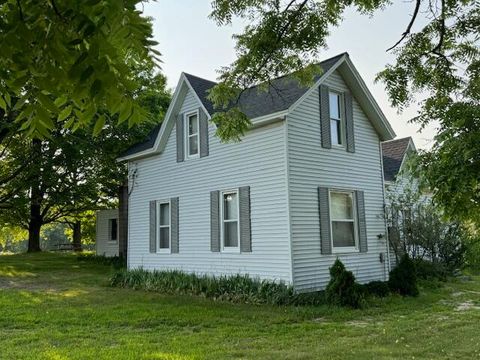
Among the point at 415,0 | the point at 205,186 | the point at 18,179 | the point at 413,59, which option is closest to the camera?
Result: the point at 415,0

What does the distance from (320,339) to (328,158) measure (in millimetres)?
6470

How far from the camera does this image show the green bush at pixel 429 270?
14.5m

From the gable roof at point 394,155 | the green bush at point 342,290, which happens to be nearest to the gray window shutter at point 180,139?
the green bush at point 342,290

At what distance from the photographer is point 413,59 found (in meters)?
6.65

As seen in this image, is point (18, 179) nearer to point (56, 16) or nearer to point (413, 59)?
point (413, 59)

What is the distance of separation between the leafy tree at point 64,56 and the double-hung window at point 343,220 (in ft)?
36.3

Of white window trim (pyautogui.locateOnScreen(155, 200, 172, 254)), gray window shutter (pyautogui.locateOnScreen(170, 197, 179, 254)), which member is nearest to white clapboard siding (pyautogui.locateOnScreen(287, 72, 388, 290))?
gray window shutter (pyautogui.locateOnScreen(170, 197, 179, 254))

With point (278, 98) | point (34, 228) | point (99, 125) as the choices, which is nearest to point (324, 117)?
point (278, 98)

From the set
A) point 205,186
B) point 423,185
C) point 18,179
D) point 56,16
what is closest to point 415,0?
point 423,185

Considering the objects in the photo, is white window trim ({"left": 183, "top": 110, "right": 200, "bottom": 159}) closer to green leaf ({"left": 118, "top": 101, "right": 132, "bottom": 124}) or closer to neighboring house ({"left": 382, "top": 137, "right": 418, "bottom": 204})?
neighboring house ({"left": 382, "top": 137, "right": 418, "bottom": 204})

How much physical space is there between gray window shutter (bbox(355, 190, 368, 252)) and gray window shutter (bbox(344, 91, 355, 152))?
1367 mm

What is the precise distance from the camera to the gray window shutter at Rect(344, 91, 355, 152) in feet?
43.7

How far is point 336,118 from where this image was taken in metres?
13.2

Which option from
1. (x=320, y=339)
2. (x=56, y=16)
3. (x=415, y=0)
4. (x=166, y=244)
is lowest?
(x=320, y=339)
